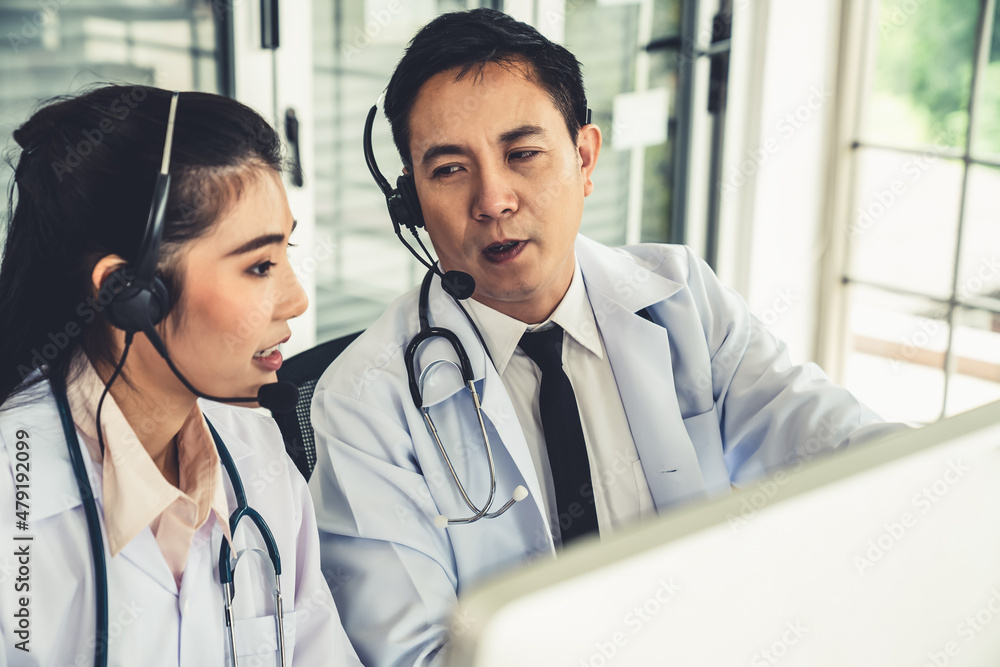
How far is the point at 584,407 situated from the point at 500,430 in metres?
0.20

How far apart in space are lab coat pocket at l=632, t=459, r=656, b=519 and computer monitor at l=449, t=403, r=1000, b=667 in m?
0.84

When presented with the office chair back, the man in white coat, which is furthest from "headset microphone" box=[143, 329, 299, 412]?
the office chair back

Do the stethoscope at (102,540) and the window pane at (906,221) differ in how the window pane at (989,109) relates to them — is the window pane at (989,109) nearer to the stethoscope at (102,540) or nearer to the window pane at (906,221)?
the window pane at (906,221)

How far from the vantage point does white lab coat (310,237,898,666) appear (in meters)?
1.06

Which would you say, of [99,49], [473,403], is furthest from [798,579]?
[99,49]

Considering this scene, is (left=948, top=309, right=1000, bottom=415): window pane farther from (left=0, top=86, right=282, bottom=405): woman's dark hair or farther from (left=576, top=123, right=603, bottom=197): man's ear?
(left=0, top=86, right=282, bottom=405): woman's dark hair

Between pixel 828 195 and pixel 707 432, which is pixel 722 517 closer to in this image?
pixel 707 432

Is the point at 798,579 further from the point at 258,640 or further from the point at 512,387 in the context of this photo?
the point at 512,387

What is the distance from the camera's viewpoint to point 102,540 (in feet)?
2.75

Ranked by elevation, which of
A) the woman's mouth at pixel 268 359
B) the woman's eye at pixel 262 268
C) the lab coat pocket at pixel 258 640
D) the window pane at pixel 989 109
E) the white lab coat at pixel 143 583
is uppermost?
the window pane at pixel 989 109

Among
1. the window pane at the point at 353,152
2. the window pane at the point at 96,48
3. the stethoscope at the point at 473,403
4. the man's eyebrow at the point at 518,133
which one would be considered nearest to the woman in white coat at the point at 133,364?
the stethoscope at the point at 473,403

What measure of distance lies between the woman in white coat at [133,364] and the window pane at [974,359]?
2571 millimetres

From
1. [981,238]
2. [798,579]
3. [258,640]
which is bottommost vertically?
[258,640]

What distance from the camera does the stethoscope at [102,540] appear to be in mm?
815
